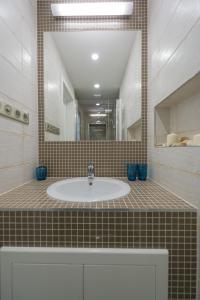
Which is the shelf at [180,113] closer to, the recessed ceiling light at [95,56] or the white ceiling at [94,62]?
the white ceiling at [94,62]

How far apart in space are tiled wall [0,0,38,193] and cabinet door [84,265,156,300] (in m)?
0.67

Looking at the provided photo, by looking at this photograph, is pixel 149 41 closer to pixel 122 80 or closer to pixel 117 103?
pixel 122 80

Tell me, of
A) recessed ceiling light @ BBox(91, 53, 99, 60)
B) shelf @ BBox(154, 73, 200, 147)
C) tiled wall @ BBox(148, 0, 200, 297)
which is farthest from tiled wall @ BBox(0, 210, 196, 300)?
recessed ceiling light @ BBox(91, 53, 99, 60)

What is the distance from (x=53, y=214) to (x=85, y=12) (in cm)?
146

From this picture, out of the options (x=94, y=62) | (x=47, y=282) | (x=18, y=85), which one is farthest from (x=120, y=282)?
(x=94, y=62)

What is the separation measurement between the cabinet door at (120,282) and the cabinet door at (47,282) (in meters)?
0.05

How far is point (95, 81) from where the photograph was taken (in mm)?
1493

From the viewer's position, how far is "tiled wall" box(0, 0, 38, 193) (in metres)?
1.04

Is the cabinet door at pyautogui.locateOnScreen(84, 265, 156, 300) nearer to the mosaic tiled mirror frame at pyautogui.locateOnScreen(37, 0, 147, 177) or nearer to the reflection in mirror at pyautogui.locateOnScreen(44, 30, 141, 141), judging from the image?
the mosaic tiled mirror frame at pyautogui.locateOnScreen(37, 0, 147, 177)

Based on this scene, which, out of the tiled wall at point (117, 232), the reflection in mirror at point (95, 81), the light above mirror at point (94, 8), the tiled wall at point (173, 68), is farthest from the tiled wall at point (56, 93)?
the tiled wall at point (117, 232)

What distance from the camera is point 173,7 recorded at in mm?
971

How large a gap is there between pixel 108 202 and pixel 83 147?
691mm

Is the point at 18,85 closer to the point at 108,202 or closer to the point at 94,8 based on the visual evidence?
the point at 94,8

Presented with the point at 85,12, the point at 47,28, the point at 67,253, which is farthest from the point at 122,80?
the point at 67,253
